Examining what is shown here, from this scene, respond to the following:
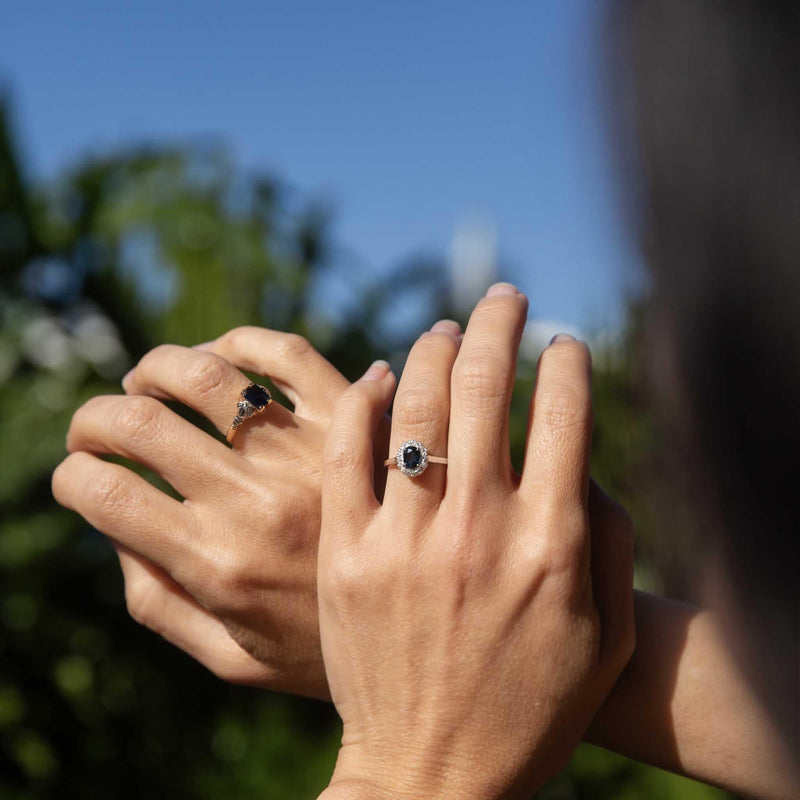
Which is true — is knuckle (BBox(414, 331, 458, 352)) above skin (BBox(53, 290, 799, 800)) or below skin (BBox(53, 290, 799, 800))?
above

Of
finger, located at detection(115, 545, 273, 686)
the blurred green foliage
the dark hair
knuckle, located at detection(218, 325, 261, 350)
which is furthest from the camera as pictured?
the blurred green foliage

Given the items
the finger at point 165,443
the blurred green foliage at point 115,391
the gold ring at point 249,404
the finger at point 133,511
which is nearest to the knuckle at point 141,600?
the finger at point 133,511

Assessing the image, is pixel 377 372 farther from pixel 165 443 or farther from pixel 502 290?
pixel 165 443

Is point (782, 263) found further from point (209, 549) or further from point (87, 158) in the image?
point (87, 158)

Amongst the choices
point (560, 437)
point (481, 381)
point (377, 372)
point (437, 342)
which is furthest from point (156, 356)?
point (560, 437)

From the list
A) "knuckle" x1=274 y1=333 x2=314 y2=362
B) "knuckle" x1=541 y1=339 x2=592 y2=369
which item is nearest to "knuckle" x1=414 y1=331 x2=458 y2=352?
"knuckle" x1=541 y1=339 x2=592 y2=369

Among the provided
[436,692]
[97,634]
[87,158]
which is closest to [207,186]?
[87,158]

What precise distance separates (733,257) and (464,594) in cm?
63

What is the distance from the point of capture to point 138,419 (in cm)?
136

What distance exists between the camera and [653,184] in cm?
67

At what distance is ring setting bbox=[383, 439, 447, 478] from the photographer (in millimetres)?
1146

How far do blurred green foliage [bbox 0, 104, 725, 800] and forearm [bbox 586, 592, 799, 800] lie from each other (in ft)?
6.24

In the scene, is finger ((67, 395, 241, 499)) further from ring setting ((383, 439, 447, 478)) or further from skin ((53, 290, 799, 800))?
ring setting ((383, 439, 447, 478))

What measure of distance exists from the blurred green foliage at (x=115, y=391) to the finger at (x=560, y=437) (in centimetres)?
218
